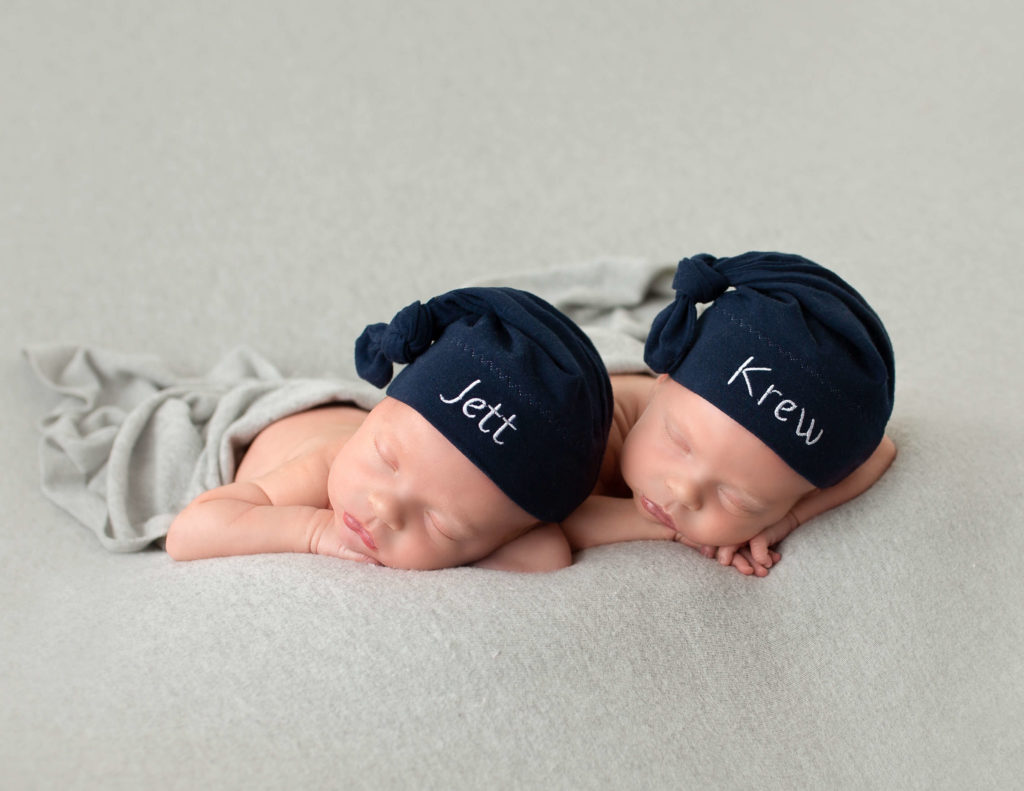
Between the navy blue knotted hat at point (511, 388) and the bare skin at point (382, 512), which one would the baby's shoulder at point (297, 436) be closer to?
the bare skin at point (382, 512)

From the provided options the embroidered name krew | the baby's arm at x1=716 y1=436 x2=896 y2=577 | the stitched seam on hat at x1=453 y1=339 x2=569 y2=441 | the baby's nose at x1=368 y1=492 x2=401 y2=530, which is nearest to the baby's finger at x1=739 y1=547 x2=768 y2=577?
the baby's arm at x1=716 y1=436 x2=896 y2=577

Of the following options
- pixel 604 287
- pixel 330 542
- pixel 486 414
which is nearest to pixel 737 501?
pixel 486 414

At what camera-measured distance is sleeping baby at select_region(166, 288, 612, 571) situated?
127 cm

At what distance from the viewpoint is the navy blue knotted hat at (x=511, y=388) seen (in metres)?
1.27

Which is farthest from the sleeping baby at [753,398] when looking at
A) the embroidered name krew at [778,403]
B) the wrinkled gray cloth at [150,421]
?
the wrinkled gray cloth at [150,421]

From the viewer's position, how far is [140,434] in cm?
186

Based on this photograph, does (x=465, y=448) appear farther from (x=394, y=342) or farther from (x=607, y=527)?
(x=607, y=527)

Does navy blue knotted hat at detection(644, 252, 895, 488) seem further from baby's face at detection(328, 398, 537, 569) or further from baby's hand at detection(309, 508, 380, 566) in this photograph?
baby's hand at detection(309, 508, 380, 566)

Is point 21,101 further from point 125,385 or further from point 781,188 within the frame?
point 781,188

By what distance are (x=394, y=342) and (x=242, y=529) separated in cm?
38

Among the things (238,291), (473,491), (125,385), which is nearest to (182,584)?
(473,491)

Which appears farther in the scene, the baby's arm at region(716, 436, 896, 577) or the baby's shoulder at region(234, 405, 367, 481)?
the baby's shoulder at region(234, 405, 367, 481)

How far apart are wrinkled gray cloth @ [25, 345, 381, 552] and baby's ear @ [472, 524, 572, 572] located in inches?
20.5

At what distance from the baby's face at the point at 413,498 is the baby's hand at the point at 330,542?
2 centimetres
